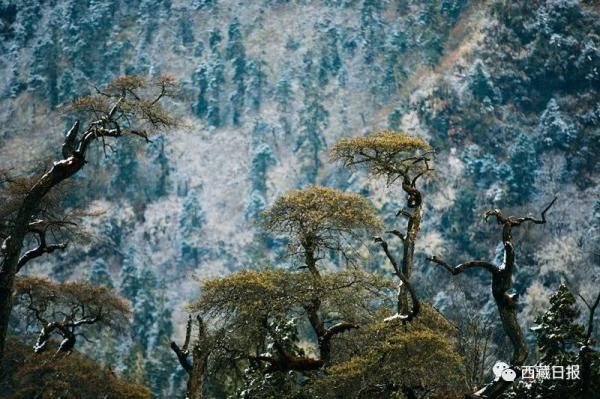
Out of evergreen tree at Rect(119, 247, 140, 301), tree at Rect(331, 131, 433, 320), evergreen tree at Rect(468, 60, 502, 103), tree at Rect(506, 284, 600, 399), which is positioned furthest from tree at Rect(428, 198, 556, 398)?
evergreen tree at Rect(468, 60, 502, 103)

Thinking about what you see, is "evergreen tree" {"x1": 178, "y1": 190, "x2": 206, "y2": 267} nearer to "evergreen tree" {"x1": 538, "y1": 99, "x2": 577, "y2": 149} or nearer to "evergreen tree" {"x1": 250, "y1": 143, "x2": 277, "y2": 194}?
"evergreen tree" {"x1": 250, "y1": 143, "x2": 277, "y2": 194}

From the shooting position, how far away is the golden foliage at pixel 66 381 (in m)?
45.9

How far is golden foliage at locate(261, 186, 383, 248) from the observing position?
33500 millimetres

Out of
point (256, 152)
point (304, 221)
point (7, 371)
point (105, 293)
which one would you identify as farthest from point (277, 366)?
point (256, 152)

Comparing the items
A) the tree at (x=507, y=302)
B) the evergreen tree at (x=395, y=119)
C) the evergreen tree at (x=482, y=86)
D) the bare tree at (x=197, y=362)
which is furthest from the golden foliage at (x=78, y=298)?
the evergreen tree at (x=482, y=86)

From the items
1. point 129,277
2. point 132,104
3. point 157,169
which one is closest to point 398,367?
point 132,104

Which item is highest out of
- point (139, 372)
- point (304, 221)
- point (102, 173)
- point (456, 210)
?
point (102, 173)

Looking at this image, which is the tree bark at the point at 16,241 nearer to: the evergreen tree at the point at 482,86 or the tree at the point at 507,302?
the tree at the point at 507,302

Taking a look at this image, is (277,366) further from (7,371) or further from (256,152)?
(256,152)

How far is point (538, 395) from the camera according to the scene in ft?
100

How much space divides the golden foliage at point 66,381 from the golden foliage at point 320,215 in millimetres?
18912

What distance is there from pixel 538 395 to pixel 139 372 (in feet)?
284

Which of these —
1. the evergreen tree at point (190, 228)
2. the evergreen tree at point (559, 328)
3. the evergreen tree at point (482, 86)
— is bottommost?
the evergreen tree at point (559, 328)

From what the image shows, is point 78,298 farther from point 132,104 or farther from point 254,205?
point 254,205
